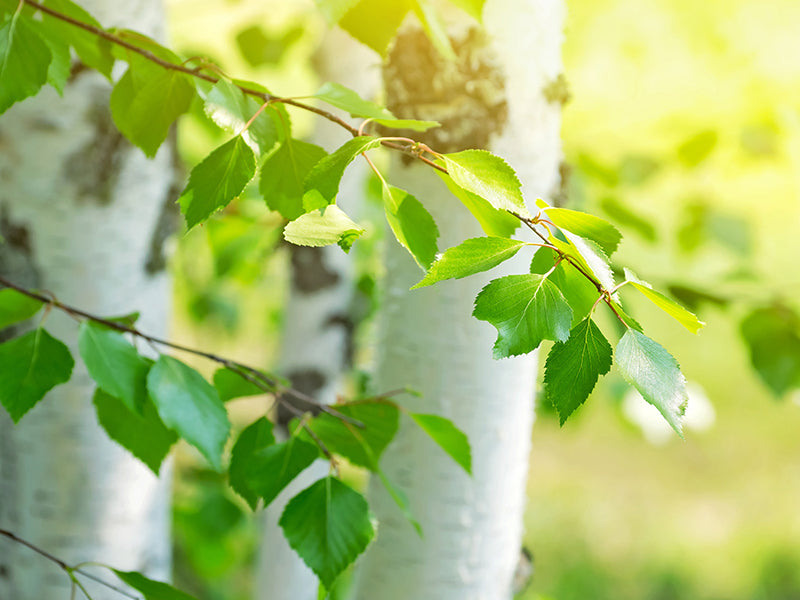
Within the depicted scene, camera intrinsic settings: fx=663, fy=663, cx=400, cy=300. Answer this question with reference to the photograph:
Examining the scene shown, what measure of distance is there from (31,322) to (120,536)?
22 centimetres

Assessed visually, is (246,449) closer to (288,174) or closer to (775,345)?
(288,174)

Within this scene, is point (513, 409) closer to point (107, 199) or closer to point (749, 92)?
point (107, 199)

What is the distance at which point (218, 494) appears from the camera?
47.0 inches

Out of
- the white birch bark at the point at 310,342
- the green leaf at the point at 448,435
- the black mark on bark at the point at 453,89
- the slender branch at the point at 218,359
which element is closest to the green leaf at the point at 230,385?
the slender branch at the point at 218,359

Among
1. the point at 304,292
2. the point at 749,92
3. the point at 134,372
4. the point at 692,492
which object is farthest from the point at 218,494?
the point at 692,492

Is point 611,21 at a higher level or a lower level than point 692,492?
higher

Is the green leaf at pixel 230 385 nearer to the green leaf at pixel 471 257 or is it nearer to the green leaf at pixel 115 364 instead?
the green leaf at pixel 115 364

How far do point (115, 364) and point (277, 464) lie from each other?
0.11 metres

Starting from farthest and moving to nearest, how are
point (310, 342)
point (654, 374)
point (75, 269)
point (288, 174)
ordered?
point (310, 342) < point (75, 269) < point (288, 174) < point (654, 374)

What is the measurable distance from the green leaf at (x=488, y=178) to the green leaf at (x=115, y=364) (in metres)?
0.23

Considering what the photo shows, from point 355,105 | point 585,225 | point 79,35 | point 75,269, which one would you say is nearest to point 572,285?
point 585,225

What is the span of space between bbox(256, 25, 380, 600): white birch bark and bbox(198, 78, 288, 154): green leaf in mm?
605

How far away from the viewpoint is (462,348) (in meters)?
0.51

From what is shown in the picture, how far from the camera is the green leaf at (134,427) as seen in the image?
16.6 inches
